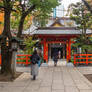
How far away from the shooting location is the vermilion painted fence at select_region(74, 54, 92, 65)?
1645 cm

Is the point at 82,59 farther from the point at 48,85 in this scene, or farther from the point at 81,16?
the point at 48,85

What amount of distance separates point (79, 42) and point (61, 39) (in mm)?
2075

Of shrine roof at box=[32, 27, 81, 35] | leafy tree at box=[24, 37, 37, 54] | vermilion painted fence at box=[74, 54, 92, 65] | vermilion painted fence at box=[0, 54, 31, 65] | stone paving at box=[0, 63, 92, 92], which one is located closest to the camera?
stone paving at box=[0, 63, 92, 92]

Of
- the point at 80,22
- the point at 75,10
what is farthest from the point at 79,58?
the point at 75,10

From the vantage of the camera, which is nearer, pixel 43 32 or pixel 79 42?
pixel 43 32

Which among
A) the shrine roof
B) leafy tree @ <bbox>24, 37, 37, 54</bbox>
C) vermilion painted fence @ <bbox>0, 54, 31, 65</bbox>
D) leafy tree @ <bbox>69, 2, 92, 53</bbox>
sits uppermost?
leafy tree @ <bbox>69, 2, 92, 53</bbox>

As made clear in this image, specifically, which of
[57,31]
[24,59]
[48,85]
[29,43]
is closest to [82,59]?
[57,31]

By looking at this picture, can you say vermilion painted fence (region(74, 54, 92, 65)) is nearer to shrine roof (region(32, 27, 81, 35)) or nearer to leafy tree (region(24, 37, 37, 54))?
shrine roof (region(32, 27, 81, 35))

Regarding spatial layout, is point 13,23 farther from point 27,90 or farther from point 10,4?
point 27,90

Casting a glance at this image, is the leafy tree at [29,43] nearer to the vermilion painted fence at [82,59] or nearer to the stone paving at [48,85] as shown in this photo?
Result: the vermilion painted fence at [82,59]

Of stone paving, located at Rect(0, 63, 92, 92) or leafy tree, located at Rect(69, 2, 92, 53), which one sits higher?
leafy tree, located at Rect(69, 2, 92, 53)

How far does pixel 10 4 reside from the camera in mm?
9547

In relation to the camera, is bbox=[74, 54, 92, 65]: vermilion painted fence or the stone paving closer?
the stone paving

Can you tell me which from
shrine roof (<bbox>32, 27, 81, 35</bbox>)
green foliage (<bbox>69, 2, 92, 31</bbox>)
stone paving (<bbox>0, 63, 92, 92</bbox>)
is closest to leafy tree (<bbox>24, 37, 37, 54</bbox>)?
shrine roof (<bbox>32, 27, 81, 35</bbox>)
